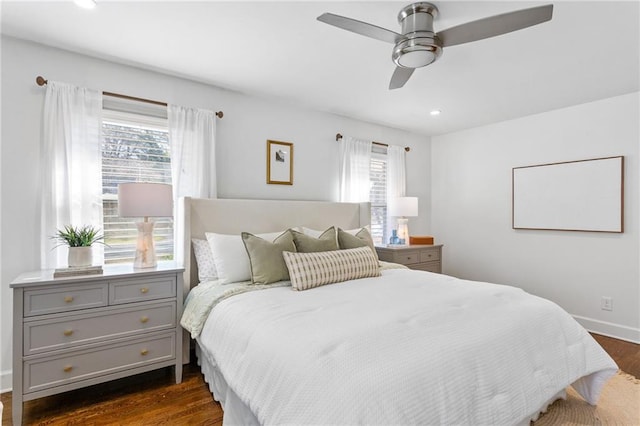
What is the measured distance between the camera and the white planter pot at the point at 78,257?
223cm

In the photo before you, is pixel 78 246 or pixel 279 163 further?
pixel 279 163

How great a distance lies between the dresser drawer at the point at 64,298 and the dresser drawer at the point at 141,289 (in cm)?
6

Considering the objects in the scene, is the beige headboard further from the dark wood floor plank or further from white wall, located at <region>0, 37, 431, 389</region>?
the dark wood floor plank

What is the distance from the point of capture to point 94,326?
7.12 ft

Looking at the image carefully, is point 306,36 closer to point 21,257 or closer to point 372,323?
point 372,323

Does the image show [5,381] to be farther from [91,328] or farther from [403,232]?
[403,232]

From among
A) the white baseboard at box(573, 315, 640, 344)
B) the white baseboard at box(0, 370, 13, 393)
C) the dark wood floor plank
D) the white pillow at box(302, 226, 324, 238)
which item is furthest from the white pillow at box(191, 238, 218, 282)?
the white baseboard at box(573, 315, 640, 344)

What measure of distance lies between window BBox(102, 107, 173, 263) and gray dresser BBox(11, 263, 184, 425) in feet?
1.00

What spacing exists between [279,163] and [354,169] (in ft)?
3.42

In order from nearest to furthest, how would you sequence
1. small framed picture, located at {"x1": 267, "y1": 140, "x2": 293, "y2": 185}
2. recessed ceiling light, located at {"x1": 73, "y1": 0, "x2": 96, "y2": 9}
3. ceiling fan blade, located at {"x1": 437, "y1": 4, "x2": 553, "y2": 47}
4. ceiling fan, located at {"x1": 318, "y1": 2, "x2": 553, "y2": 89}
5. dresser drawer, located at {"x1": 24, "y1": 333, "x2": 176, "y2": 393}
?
1. ceiling fan blade, located at {"x1": 437, "y1": 4, "x2": 553, "y2": 47}
2. ceiling fan, located at {"x1": 318, "y1": 2, "x2": 553, "y2": 89}
3. recessed ceiling light, located at {"x1": 73, "y1": 0, "x2": 96, "y2": 9}
4. dresser drawer, located at {"x1": 24, "y1": 333, "x2": 176, "y2": 393}
5. small framed picture, located at {"x1": 267, "y1": 140, "x2": 293, "y2": 185}

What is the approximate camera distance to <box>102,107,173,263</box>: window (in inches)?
106

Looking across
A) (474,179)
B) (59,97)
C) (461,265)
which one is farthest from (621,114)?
(59,97)

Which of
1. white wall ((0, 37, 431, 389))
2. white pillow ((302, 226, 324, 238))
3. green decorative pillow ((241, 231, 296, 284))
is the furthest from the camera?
white pillow ((302, 226, 324, 238))

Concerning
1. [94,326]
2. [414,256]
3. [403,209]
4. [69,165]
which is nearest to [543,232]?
[414,256]
